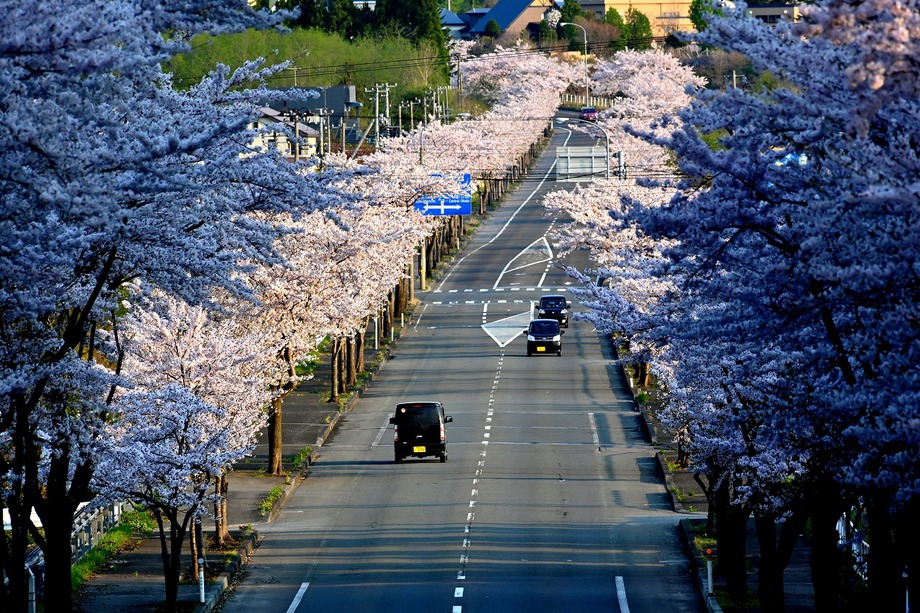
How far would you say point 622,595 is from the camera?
2814cm

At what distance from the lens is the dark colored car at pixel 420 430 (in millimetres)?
43312

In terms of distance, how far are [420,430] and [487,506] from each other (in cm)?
669

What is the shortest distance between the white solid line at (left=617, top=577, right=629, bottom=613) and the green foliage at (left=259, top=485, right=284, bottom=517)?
36.1 feet

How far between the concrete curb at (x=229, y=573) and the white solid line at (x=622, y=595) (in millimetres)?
7293

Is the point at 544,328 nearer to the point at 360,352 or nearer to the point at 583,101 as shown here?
the point at 360,352

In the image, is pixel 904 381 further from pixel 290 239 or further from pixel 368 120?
pixel 368 120

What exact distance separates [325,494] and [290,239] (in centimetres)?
747

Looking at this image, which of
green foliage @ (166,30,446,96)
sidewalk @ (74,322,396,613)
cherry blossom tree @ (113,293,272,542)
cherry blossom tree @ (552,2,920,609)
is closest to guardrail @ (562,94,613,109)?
green foliage @ (166,30,446,96)

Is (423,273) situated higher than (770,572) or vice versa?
(770,572)

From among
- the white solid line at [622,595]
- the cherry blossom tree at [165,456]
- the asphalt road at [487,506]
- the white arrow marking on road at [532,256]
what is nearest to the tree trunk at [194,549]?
the asphalt road at [487,506]

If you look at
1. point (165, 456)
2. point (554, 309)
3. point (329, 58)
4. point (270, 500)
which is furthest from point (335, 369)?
point (329, 58)

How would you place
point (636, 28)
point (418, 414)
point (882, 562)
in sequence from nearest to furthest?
point (882, 562)
point (418, 414)
point (636, 28)

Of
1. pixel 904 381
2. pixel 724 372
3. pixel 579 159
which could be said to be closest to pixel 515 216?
pixel 579 159

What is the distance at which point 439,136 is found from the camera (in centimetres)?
9931
